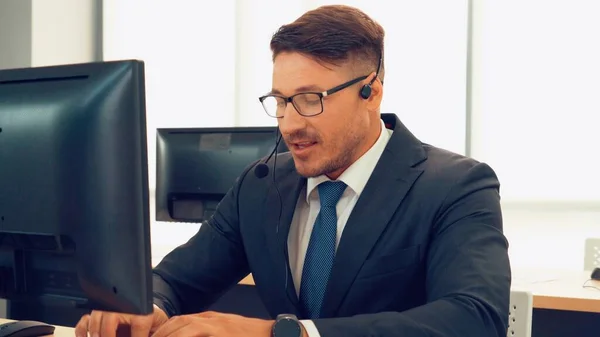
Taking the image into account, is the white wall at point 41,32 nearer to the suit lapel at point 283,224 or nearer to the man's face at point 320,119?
the suit lapel at point 283,224

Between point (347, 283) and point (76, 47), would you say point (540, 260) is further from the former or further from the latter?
point (76, 47)

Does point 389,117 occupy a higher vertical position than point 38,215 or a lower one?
higher

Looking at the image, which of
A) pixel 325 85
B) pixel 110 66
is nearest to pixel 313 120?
pixel 325 85

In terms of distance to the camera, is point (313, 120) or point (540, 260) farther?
point (540, 260)

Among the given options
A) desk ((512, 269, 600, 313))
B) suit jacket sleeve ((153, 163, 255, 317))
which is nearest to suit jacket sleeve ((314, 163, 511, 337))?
suit jacket sleeve ((153, 163, 255, 317))

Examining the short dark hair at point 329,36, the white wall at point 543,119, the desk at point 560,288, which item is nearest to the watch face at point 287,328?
the short dark hair at point 329,36

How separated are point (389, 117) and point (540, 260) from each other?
7.23 feet

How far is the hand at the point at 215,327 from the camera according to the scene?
954 mm

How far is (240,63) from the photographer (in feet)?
13.5

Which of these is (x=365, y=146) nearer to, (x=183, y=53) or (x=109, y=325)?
(x=109, y=325)

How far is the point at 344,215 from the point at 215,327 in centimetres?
55

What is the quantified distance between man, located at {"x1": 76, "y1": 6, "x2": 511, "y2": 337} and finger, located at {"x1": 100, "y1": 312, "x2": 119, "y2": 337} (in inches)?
1.1

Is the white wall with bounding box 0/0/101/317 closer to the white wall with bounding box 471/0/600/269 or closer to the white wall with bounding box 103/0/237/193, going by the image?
the white wall with bounding box 103/0/237/193

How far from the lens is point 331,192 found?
1.46 m
